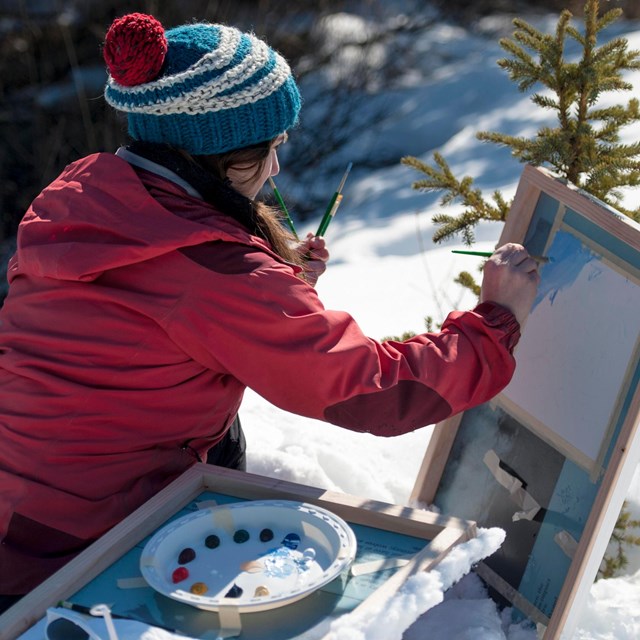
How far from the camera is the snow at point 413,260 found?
6.72ft

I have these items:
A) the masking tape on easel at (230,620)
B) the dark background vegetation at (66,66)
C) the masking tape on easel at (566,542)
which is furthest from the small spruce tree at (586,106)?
the dark background vegetation at (66,66)

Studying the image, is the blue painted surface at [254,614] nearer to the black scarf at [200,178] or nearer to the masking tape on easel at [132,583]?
the masking tape on easel at [132,583]

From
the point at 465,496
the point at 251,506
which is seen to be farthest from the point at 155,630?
the point at 465,496

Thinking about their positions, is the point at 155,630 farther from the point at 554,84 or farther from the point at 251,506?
the point at 554,84

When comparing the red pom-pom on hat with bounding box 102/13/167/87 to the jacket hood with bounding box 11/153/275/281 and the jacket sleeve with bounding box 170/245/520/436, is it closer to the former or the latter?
the jacket hood with bounding box 11/153/275/281

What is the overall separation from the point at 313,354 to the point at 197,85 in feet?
1.72

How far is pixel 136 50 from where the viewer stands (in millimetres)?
1681

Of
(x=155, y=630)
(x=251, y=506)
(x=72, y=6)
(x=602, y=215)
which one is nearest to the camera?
(x=155, y=630)

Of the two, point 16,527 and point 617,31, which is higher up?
point 617,31

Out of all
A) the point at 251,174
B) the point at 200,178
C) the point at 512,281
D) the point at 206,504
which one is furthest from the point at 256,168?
the point at 206,504

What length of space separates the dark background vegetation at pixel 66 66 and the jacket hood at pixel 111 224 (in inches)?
146

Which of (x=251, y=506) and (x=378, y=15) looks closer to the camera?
(x=251, y=506)

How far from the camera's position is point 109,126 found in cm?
557

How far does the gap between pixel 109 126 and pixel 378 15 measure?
2.28m
